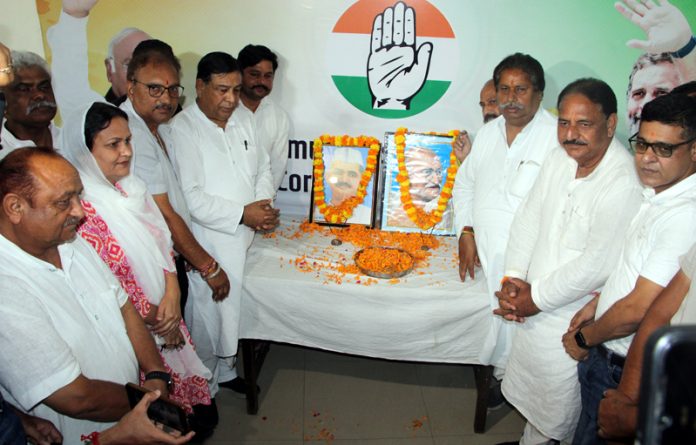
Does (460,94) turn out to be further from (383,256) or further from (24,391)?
(24,391)

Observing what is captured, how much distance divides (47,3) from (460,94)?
117 inches

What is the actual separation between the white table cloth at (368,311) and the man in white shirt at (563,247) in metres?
0.33

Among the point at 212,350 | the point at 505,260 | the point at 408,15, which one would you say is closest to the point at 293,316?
the point at 212,350

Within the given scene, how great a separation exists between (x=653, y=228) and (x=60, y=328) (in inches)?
79.1

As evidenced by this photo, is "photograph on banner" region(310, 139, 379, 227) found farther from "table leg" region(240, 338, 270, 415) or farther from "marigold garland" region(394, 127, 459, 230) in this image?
"table leg" region(240, 338, 270, 415)

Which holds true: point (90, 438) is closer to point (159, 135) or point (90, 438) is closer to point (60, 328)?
point (60, 328)

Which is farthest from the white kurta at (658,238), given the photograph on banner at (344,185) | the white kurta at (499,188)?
the photograph on banner at (344,185)

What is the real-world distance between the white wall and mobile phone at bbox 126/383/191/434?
10.2 ft

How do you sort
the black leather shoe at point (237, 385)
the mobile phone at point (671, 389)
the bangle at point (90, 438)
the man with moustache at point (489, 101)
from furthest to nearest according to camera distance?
the man with moustache at point (489, 101) → the black leather shoe at point (237, 385) → the bangle at point (90, 438) → the mobile phone at point (671, 389)

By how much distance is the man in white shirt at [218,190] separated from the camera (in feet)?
9.39

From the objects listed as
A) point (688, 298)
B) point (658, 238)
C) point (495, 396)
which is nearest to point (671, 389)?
point (688, 298)

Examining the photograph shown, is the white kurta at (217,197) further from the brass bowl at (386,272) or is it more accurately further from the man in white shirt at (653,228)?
the man in white shirt at (653,228)

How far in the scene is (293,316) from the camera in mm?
2979

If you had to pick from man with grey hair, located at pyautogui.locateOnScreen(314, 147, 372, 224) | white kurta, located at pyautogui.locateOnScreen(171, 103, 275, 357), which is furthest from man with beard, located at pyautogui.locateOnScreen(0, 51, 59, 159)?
man with grey hair, located at pyautogui.locateOnScreen(314, 147, 372, 224)
